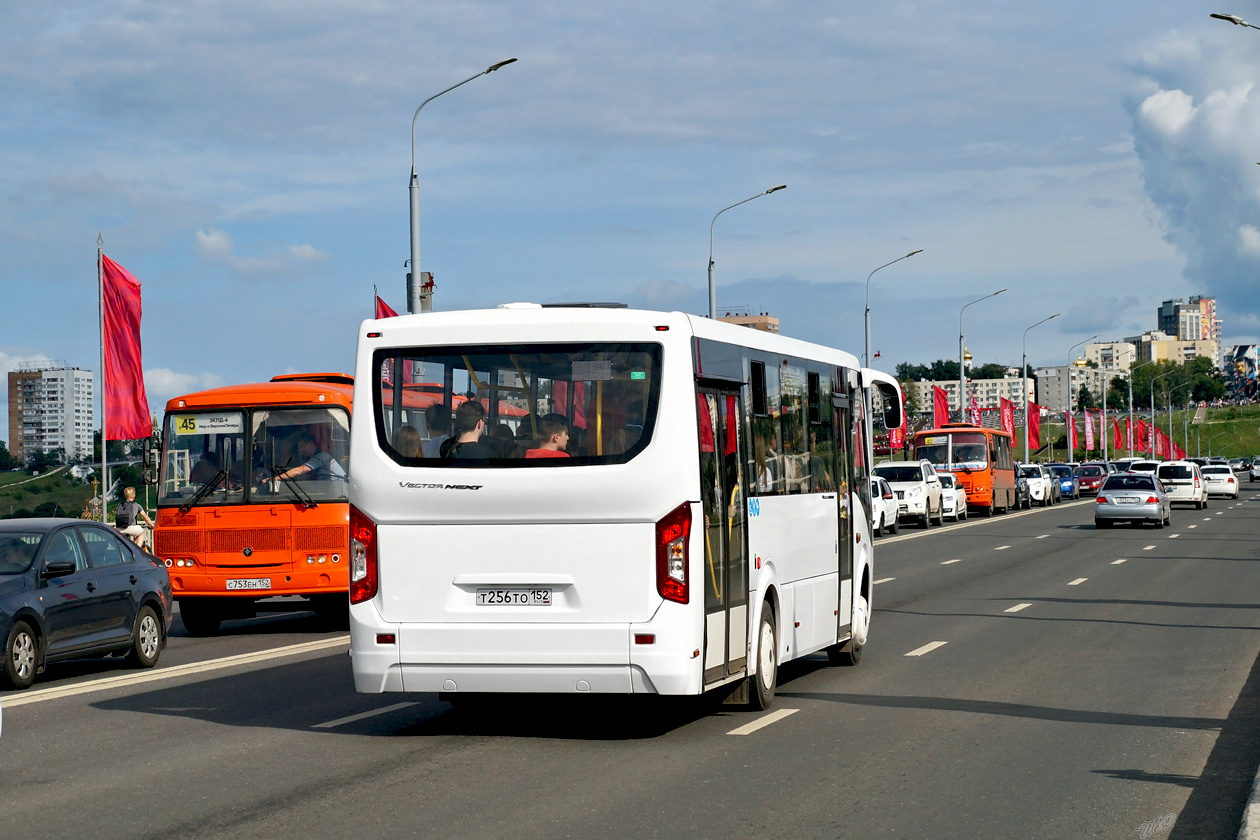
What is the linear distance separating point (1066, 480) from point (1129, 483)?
3446 cm

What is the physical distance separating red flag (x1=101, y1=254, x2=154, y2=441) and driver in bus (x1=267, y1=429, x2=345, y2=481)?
32.8 feet

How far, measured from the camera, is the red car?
77669mm

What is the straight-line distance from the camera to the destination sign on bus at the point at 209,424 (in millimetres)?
16844

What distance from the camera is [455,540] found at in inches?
372

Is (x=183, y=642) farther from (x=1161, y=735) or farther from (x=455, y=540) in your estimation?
(x=1161, y=735)

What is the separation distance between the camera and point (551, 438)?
9469mm

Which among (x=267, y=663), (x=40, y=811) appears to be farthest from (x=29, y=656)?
(x=40, y=811)

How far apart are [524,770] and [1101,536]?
31855 mm

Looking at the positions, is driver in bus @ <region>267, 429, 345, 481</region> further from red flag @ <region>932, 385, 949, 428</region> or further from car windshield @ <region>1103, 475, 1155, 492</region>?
red flag @ <region>932, 385, 949, 428</region>

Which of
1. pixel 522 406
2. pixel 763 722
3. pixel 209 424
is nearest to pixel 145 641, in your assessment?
pixel 209 424

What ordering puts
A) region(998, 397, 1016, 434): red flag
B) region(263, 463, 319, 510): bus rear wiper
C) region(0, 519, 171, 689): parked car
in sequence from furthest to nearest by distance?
1. region(998, 397, 1016, 434): red flag
2. region(263, 463, 319, 510): bus rear wiper
3. region(0, 519, 171, 689): parked car

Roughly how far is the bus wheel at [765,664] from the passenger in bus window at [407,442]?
2663mm

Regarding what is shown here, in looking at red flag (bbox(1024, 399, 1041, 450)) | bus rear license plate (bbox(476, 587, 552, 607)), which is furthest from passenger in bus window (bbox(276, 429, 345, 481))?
red flag (bbox(1024, 399, 1041, 450))

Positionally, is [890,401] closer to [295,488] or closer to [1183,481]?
[295,488]
